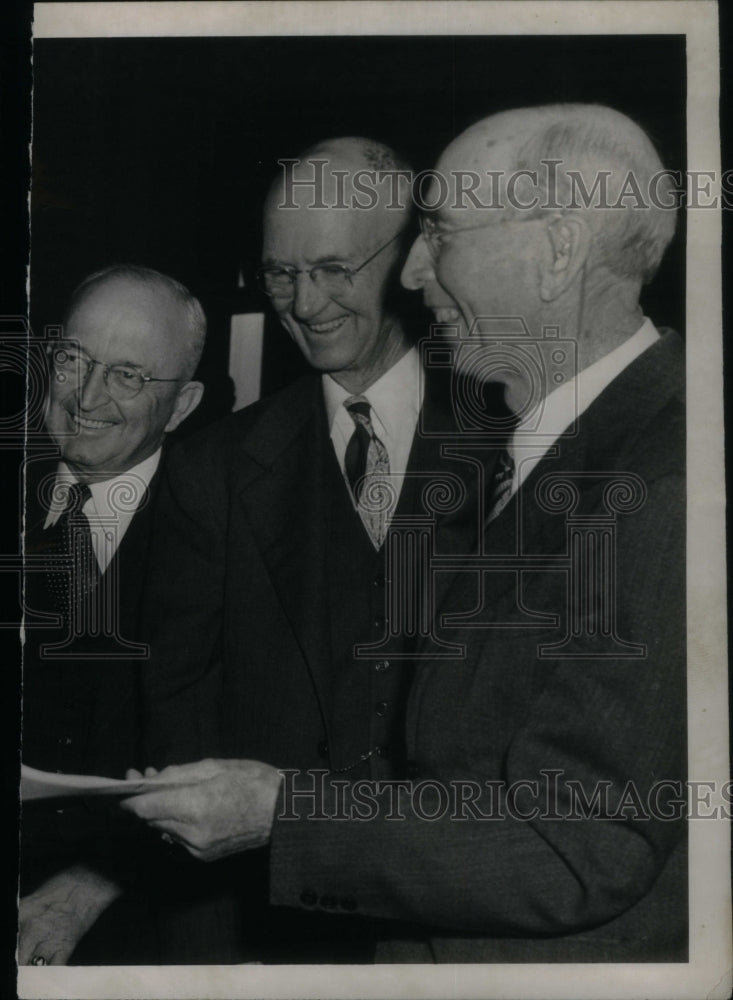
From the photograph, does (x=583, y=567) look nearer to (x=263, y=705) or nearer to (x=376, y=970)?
(x=263, y=705)

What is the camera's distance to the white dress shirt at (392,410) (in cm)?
255

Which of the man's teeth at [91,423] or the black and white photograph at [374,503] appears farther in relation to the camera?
the man's teeth at [91,423]

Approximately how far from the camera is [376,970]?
2.51 meters

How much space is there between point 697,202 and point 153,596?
1.44 metres

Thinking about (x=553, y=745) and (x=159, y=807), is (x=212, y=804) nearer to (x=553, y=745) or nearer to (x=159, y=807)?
(x=159, y=807)

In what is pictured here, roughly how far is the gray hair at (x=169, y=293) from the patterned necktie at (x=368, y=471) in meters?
0.34

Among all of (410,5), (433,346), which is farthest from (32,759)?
(410,5)

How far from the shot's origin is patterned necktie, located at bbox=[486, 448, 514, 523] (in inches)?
99.4

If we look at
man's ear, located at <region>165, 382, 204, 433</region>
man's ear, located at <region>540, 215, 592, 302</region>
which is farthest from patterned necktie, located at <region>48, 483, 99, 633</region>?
man's ear, located at <region>540, 215, 592, 302</region>

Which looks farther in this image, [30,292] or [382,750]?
[30,292]

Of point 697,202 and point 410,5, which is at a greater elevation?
point 410,5

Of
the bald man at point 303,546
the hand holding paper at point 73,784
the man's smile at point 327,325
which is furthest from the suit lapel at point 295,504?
the hand holding paper at point 73,784
